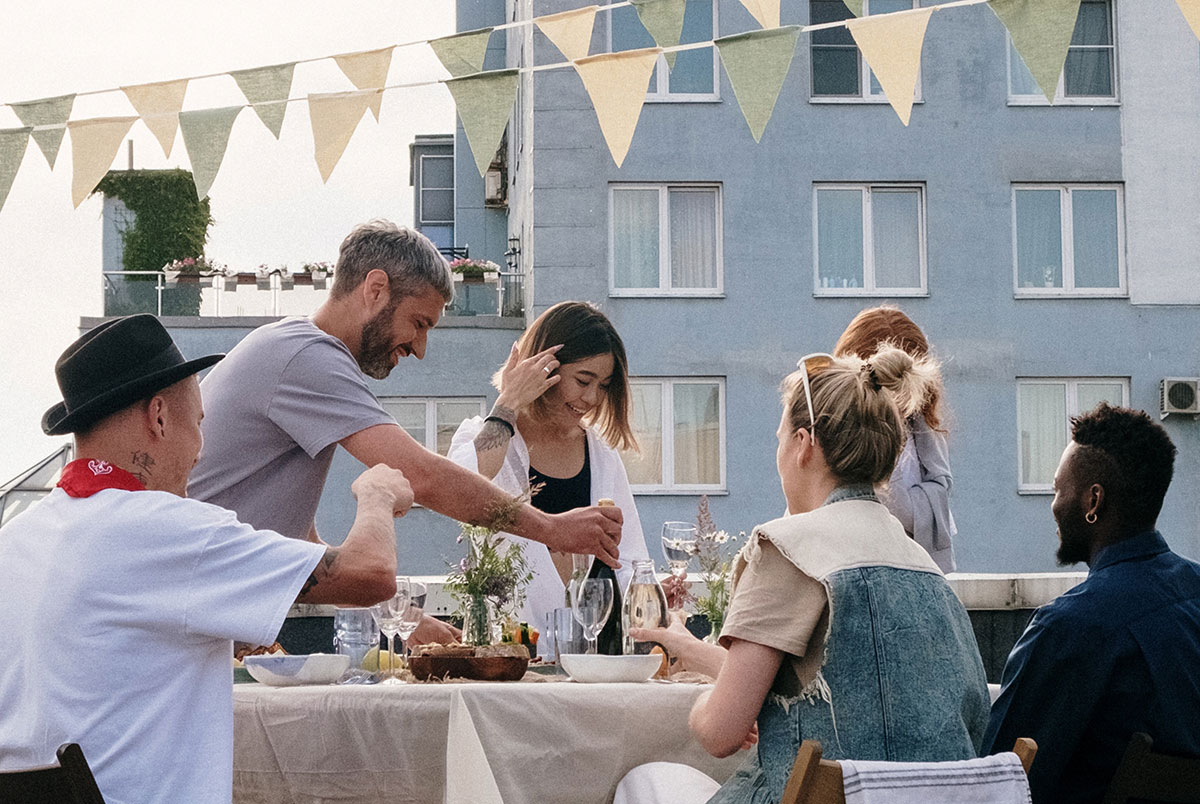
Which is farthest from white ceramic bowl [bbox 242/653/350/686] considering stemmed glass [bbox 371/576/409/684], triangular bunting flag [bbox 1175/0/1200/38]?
triangular bunting flag [bbox 1175/0/1200/38]

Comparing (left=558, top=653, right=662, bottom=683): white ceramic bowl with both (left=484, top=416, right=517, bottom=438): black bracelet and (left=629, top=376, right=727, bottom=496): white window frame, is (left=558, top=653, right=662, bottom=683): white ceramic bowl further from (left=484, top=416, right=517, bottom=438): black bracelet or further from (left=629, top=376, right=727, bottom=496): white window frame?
(left=629, top=376, right=727, bottom=496): white window frame

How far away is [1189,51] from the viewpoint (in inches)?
664

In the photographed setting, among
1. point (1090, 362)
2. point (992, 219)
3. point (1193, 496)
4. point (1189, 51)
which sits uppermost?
point (1189, 51)

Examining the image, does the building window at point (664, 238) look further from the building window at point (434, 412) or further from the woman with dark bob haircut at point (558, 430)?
the woman with dark bob haircut at point (558, 430)

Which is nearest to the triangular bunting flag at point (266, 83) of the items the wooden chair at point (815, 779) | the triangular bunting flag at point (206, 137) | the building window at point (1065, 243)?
the triangular bunting flag at point (206, 137)

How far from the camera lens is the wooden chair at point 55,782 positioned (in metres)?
1.88

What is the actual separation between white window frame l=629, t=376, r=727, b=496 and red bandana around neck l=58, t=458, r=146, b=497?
46.1 feet

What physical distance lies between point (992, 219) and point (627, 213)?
4.39m

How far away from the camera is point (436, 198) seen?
25469 millimetres

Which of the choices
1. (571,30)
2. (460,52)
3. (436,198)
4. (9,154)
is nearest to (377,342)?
(460,52)

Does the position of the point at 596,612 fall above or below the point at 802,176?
below

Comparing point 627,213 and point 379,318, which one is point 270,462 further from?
point 627,213

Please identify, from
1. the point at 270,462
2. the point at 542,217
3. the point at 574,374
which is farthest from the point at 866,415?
the point at 542,217

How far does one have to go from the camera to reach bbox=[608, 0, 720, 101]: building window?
16.4 meters
